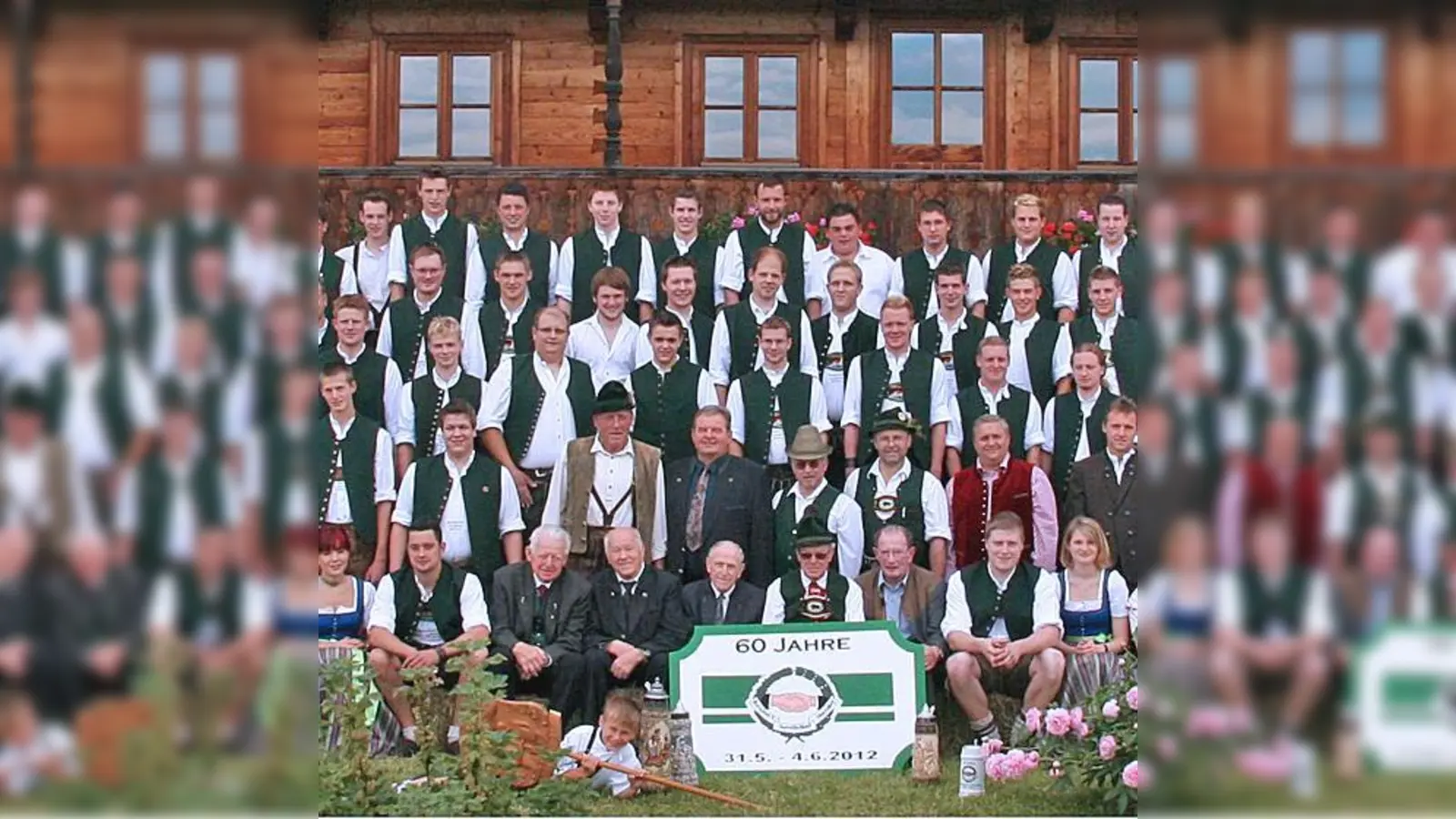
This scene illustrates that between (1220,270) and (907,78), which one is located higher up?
Answer: (907,78)

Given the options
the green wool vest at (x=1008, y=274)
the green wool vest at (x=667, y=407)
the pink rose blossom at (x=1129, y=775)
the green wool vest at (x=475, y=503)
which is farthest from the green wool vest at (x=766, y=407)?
the pink rose blossom at (x=1129, y=775)

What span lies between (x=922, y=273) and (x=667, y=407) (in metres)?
1.96

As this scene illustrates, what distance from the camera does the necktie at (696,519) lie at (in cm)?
821

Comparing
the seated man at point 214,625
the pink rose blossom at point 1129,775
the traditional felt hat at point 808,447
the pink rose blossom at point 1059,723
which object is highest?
the traditional felt hat at point 808,447

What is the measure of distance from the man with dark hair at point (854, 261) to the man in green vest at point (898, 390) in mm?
891

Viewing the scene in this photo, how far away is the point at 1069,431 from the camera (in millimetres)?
8625

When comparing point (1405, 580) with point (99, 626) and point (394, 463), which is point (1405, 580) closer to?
point (99, 626)

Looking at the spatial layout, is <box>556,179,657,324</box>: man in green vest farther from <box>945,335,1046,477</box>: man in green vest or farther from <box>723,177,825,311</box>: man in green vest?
<box>945,335,1046,477</box>: man in green vest

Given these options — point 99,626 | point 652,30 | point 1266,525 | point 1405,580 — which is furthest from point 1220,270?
point 652,30

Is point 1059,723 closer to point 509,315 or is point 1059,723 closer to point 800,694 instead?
point 800,694

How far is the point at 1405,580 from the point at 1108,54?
43.2 ft

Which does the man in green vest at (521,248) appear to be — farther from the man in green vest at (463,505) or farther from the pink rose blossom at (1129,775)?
the pink rose blossom at (1129,775)

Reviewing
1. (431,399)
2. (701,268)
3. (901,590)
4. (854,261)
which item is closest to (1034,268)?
(854,261)

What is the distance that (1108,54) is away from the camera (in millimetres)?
13922
